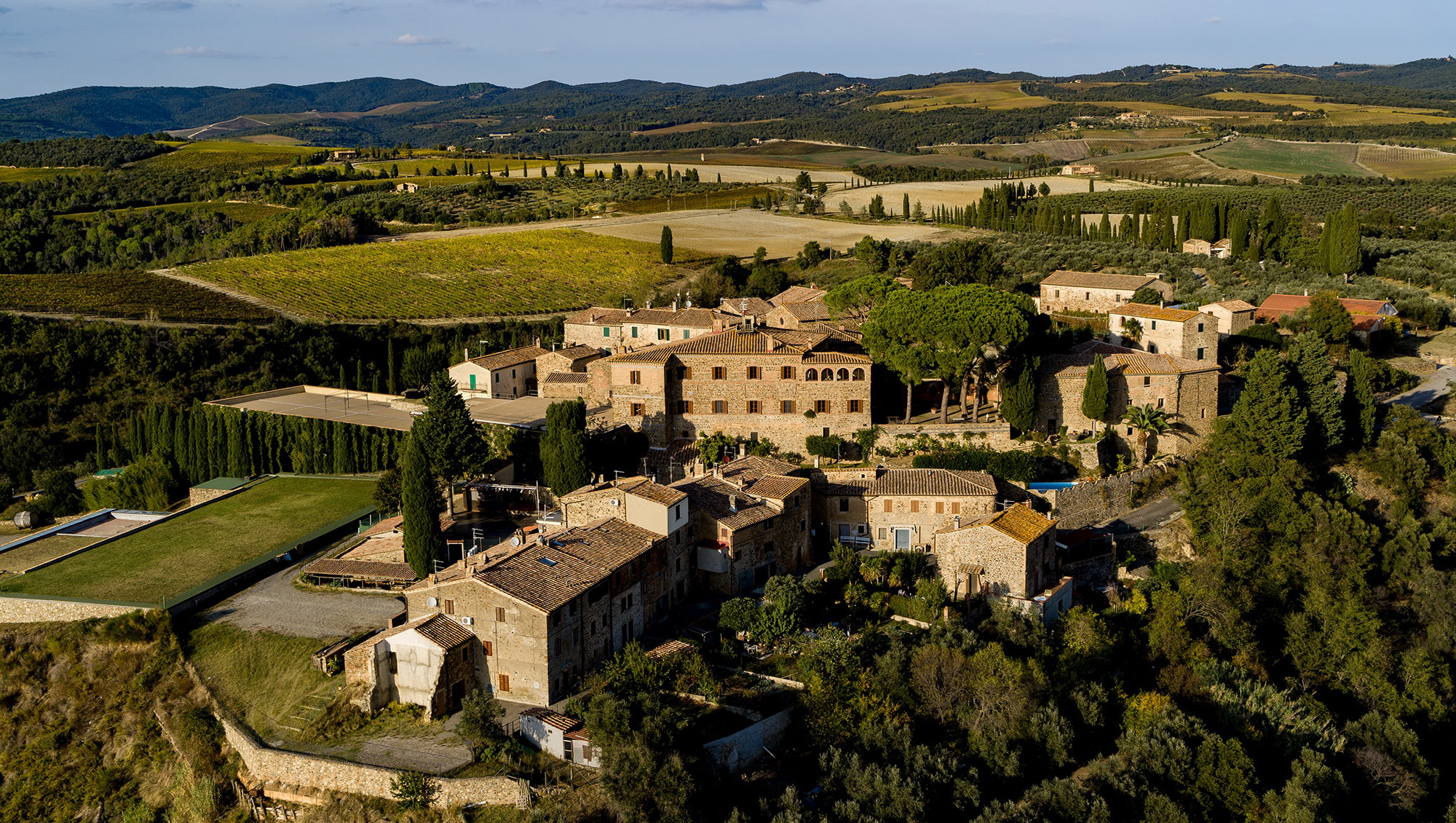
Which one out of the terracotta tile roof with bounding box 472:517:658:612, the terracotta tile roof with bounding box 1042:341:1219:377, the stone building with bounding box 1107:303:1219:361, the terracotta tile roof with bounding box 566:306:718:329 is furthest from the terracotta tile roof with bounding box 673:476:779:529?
the stone building with bounding box 1107:303:1219:361

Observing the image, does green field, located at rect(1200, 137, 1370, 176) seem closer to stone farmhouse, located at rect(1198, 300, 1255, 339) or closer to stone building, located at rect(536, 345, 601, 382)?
stone farmhouse, located at rect(1198, 300, 1255, 339)

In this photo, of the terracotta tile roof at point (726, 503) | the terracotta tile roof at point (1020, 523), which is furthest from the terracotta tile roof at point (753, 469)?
the terracotta tile roof at point (1020, 523)

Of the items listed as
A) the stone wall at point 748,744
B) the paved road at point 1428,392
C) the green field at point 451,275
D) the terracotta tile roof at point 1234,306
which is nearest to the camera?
the stone wall at point 748,744

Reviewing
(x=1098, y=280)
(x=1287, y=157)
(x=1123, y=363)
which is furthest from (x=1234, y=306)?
(x=1287, y=157)

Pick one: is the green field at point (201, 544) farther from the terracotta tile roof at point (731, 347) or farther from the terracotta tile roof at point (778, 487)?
the terracotta tile roof at point (778, 487)

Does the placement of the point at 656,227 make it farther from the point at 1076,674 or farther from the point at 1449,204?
the point at 1076,674

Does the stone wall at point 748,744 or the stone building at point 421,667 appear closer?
the stone wall at point 748,744

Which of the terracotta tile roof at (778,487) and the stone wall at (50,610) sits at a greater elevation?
the terracotta tile roof at (778,487)
